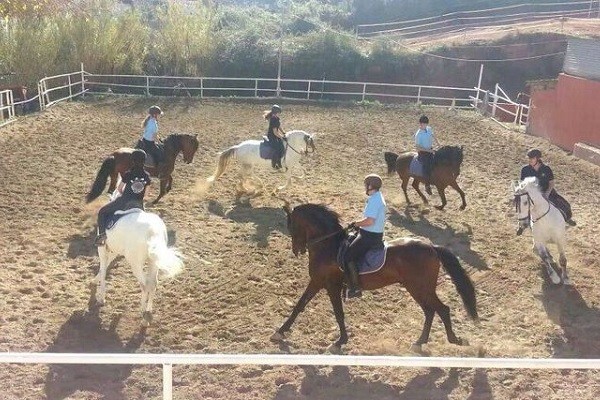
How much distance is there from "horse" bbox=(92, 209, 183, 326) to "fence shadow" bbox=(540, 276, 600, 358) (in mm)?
4910

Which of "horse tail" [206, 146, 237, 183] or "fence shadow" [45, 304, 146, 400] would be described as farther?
"horse tail" [206, 146, 237, 183]

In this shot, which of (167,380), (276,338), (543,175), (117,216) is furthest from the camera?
(543,175)

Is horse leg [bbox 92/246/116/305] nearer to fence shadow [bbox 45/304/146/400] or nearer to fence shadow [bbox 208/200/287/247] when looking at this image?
fence shadow [bbox 45/304/146/400]

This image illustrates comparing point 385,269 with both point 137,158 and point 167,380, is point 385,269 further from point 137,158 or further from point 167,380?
point 137,158

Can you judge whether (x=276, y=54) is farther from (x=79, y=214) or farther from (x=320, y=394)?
(x=320, y=394)

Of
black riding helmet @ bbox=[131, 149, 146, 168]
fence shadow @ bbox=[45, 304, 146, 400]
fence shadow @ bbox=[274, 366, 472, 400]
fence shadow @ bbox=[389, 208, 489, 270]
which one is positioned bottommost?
fence shadow @ bbox=[45, 304, 146, 400]

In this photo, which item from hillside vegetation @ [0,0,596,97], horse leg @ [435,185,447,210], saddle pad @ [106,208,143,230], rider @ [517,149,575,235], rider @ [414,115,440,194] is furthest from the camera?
hillside vegetation @ [0,0,596,97]

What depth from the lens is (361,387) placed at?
5980 mm

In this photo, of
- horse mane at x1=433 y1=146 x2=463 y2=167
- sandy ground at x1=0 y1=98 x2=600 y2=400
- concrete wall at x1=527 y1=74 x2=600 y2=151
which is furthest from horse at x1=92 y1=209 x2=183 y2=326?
concrete wall at x1=527 y1=74 x2=600 y2=151

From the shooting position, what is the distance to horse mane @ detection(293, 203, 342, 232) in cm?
680

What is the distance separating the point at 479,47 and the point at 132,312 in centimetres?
3318

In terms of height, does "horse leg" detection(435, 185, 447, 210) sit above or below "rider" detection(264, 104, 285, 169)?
below

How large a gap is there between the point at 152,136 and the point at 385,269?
7.00m

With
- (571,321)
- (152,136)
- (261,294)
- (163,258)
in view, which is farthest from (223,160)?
(571,321)
